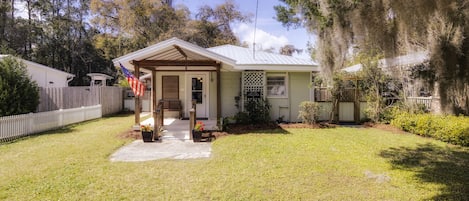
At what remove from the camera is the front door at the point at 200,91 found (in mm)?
10992

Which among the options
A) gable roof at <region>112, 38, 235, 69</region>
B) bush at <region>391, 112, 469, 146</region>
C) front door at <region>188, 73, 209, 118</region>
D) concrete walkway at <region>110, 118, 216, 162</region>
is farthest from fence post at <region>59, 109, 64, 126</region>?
→ bush at <region>391, 112, 469, 146</region>

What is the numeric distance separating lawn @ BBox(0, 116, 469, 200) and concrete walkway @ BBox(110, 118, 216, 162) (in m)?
0.29

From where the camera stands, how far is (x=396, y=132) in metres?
9.16

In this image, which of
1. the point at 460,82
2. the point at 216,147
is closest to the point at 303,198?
the point at 460,82

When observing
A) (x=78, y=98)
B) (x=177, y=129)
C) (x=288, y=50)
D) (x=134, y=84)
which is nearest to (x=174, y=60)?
(x=134, y=84)

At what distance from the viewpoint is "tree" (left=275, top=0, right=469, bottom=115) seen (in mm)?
3354

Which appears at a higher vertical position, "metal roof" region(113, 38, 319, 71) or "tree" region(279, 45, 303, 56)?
"tree" region(279, 45, 303, 56)

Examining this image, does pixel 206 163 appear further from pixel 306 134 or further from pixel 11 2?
pixel 11 2

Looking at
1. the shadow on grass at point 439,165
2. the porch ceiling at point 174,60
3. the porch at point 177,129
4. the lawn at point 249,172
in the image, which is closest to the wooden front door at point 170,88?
the porch at point 177,129

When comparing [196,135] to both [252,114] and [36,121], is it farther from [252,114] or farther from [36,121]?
[36,121]

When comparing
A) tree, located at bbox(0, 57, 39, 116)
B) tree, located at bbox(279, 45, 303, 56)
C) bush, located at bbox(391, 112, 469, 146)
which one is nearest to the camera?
bush, located at bbox(391, 112, 469, 146)

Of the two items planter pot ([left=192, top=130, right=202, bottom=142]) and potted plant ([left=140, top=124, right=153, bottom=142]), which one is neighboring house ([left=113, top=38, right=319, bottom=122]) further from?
potted plant ([left=140, top=124, right=153, bottom=142])

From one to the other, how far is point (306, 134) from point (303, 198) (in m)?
4.98

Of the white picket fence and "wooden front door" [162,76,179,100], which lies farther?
"wooden front door" [162,76,179,100]
